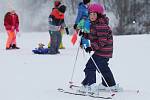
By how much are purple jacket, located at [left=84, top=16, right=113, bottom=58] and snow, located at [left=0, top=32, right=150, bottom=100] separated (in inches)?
34.1

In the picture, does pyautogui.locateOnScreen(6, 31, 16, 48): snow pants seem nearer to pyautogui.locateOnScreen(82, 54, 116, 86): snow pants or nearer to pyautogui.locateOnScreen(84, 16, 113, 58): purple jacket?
pyautogui.locateOnScreen(82, 54, 116, 86): snow pants

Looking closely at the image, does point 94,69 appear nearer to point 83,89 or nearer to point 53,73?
point 83,89

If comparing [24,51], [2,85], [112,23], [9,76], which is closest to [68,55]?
[24,51]

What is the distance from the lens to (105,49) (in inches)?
338

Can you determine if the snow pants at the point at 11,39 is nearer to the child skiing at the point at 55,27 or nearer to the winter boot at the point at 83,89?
the child skiing at the point at 55,27

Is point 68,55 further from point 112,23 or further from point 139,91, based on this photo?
point 112,23

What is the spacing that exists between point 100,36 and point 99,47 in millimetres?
209

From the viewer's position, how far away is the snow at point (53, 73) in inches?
335

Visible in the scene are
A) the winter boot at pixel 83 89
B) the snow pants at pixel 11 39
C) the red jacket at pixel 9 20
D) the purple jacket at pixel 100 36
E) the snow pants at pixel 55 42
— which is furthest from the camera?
the red jacket at pixel 9 20

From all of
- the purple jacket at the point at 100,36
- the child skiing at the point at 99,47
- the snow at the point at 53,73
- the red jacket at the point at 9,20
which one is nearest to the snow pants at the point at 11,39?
the red jacket at the point at 9,20

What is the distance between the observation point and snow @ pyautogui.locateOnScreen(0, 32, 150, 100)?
8516 mm

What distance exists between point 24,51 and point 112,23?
21.5m

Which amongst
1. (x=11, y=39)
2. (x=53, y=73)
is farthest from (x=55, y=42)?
(x=53, y=73)

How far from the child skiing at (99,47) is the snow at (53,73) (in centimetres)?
41
